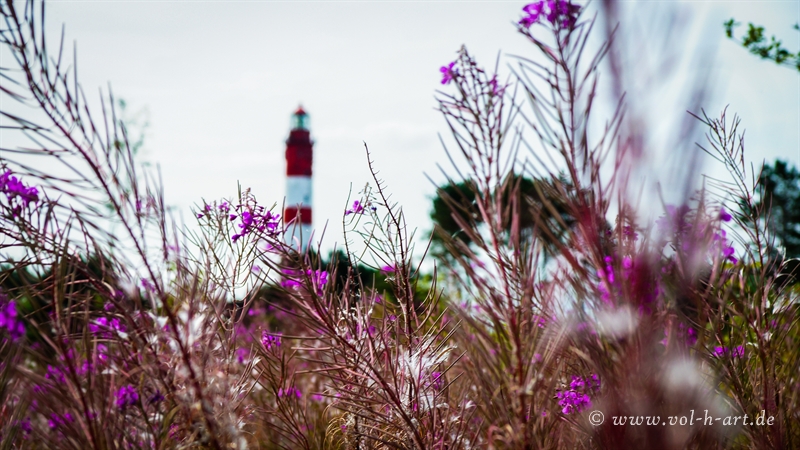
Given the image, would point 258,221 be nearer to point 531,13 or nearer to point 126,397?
point 126,397

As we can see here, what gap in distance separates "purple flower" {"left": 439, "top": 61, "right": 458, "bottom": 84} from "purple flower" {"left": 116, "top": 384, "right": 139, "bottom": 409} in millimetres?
899

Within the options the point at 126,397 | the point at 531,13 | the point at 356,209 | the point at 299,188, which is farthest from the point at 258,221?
the point at 299,188

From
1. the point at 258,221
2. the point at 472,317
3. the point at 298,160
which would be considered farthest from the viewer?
the point at 298,160

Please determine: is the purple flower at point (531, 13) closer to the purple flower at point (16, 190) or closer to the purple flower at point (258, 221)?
→ the purple flower at point (258, 221)

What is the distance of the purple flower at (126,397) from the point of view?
100 centimetres

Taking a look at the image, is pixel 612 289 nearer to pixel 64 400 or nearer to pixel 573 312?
pixel 573 312

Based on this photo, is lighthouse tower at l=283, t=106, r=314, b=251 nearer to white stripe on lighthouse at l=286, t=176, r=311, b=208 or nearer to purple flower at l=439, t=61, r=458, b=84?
white stripe on lighthouse at l=286, t=176, r=311, b=208

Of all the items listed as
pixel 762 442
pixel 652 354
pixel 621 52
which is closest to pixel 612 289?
pixel 652 354

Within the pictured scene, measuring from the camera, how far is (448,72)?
1.28 metres

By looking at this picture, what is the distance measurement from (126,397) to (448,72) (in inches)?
36.5

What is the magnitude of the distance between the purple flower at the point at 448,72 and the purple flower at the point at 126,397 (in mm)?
899

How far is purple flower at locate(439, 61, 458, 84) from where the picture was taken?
1.26 m

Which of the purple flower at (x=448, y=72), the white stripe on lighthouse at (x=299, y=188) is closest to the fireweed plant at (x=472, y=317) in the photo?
the purple flower at (x=448, y=72)

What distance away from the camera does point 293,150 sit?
88.4 feet
